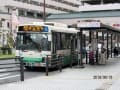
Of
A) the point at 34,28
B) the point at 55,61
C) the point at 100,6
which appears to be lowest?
the point at 55,61

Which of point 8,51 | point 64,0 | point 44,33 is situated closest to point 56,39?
point 44,33

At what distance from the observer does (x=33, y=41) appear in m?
22.8

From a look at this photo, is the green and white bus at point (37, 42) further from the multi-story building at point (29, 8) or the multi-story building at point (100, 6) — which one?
the multi-story building at point (100, 6)

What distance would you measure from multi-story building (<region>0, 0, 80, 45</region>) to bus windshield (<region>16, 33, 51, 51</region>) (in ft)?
126

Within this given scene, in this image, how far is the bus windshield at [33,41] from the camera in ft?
74.0

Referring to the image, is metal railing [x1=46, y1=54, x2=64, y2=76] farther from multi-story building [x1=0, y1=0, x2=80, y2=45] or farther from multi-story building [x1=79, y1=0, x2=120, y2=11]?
multi-story building [x1=79, y1=0, x2=120, y2=11]

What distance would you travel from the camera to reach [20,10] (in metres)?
91.3

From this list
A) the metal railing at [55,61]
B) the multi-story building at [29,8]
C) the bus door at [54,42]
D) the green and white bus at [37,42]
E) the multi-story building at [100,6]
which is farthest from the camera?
the multi-story building at [100,6]

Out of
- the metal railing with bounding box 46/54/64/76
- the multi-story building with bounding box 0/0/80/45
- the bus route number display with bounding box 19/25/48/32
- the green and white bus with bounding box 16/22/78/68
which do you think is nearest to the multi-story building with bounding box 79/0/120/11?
the multi-story building with bounding box 0/0/80/45

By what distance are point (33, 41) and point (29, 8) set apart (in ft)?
243

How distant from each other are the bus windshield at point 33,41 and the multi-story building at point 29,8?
126ft

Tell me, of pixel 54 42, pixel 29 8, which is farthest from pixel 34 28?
pixel 29 8

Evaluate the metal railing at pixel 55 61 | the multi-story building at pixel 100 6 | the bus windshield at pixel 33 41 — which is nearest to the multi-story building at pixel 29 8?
the multi-story building at pixel 100 6

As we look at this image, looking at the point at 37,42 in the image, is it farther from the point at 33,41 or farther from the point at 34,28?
the point at 34,28
